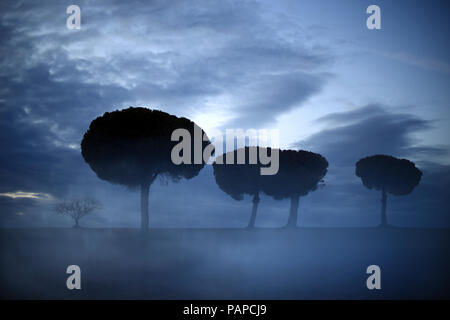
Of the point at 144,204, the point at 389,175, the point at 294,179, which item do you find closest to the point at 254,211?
the point at 294,179

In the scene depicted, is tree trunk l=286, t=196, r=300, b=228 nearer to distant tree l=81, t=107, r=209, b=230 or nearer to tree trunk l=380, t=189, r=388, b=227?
tree trunk l=380, t=189, r=388, b=227

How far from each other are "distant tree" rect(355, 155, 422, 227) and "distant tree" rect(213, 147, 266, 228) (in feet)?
77.3

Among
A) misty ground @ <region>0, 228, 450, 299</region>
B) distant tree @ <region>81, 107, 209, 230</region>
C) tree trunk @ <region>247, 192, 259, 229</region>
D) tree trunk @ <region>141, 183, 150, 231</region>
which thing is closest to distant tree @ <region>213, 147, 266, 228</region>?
tree trunk @ <region>247, 192, 259, 229</region>

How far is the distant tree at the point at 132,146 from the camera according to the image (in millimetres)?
35031

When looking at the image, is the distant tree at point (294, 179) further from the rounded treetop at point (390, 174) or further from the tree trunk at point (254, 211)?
the rounded treetop at point (390, 174)

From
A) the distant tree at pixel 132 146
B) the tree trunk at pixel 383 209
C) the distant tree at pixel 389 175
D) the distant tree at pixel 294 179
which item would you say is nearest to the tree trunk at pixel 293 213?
the distant tree at pixel 294 179

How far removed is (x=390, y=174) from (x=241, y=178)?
29.9m

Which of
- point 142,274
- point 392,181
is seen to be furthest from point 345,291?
point 392,181

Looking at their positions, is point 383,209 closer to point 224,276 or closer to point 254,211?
point 254,211

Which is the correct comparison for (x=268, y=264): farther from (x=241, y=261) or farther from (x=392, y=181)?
(x=392, y=181)

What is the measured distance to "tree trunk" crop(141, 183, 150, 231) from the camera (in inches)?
1325

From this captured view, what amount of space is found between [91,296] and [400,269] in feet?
48.7

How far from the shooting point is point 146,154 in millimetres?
35031

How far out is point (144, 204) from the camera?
35.0 m
